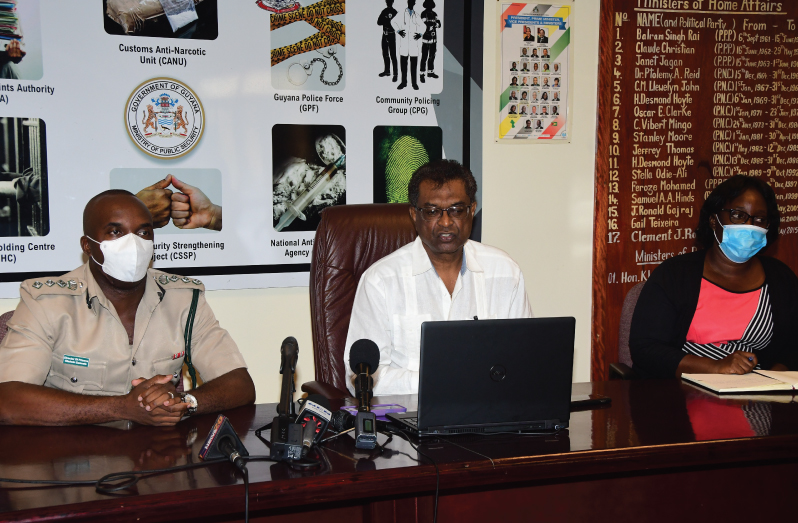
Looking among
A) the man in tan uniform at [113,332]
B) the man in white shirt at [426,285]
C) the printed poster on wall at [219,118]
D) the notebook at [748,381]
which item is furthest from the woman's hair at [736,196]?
the man in tan uniform at [113,332]

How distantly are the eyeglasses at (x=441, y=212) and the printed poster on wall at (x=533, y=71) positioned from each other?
3.72 ft

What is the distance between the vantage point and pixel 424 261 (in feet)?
7.76

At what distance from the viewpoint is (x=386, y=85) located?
3.14 meters

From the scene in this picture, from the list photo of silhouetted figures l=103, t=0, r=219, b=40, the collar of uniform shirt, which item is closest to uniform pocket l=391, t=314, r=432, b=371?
the collar of uniform shirt

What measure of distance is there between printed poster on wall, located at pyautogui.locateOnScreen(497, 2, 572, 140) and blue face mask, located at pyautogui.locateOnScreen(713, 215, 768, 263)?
3.35 ft

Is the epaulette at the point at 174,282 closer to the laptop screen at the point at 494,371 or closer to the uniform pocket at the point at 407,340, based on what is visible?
the uniform pocket at the point at 407,340

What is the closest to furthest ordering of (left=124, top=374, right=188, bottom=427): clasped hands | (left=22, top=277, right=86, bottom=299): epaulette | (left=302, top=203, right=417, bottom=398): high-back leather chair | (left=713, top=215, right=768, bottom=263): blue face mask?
(left=124, top=374, right=188, bottom=427): clasped hands → (left=22, top=277, right=86, bottom=299): epaulette → (left=302, top=203, right=417, bottom=398): high-back leather chair → (left=713, top=215, right=768, bottom=263): blue face mask

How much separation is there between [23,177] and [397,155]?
1.51 meters

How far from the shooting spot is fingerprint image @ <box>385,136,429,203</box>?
317 cm

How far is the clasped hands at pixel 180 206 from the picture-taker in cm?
288

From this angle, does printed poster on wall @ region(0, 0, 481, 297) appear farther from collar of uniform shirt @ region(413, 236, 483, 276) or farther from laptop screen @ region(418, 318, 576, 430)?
laptop screen @ region(418, 318, 576, 430)

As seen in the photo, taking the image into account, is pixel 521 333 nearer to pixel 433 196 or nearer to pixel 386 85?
pixel 433 196

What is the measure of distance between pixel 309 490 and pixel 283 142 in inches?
75.9

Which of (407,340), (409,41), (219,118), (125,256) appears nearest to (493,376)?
(407,340)
